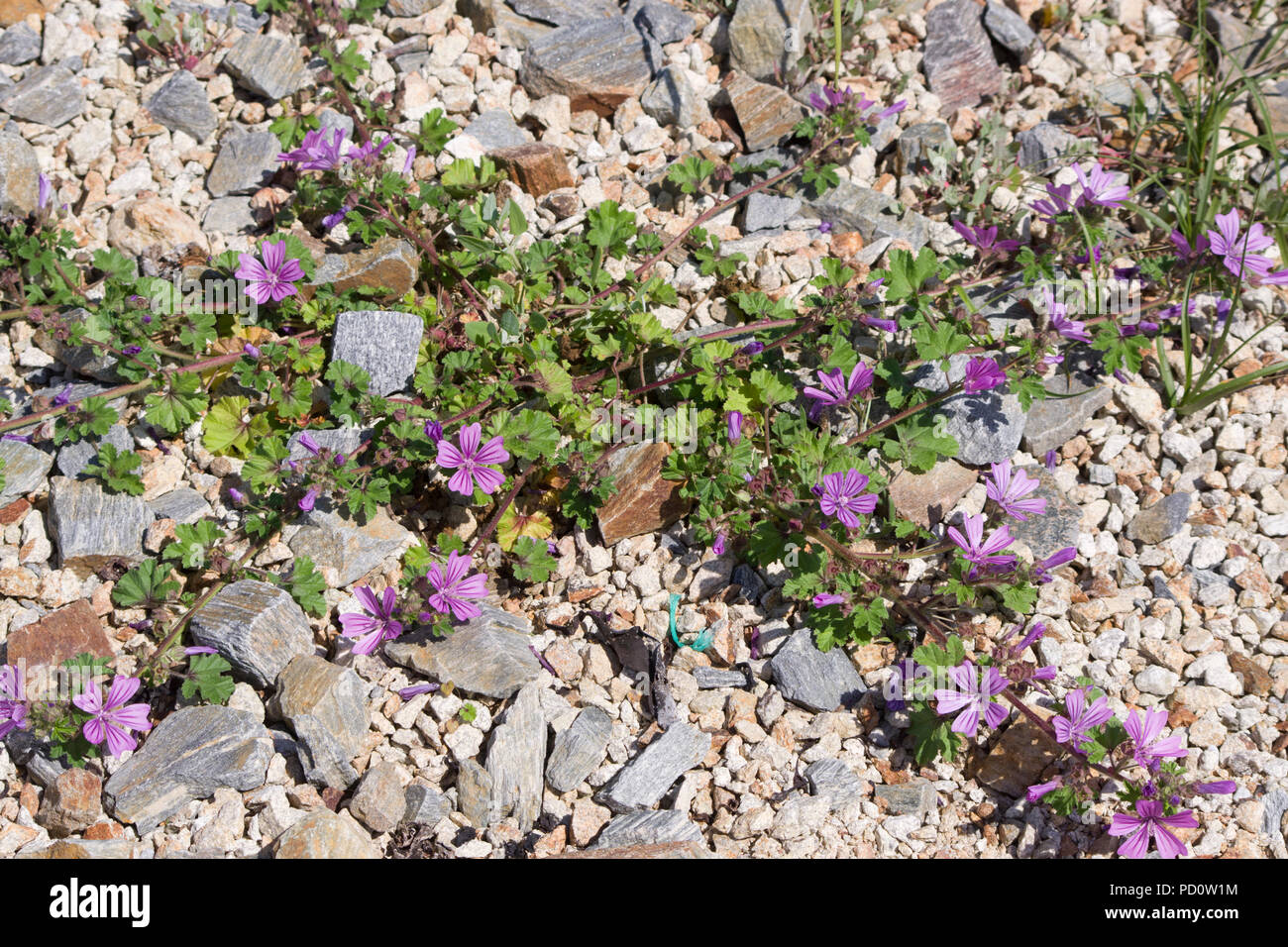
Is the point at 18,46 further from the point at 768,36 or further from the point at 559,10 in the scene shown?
the point at 768,36

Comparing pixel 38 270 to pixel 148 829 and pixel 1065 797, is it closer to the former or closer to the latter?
pixel 148 829

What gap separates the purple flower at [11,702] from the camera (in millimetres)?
3389

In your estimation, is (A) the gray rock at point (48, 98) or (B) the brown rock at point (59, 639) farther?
(A) the gray rock at point (48, 98)

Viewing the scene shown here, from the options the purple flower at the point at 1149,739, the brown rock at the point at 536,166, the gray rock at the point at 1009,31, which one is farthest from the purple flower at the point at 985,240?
the purple flower at the point at 1149,739

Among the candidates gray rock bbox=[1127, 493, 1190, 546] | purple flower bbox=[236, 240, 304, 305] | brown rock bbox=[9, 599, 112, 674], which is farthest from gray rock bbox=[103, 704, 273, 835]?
gray rock bbox=[1127, 493, 1190, 546]

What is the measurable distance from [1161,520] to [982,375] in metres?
1.03

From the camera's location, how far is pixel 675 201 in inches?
206

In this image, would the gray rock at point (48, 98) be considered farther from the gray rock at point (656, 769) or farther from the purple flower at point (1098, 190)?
the purple flower at point (1098, 190)

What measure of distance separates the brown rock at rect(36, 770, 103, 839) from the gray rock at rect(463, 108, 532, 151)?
352cm

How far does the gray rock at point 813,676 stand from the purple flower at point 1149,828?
992 millimetres

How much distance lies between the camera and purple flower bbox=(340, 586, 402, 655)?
12.3 ft

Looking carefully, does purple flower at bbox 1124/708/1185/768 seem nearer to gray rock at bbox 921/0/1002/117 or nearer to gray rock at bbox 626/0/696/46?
gray rock at bbox 921/0/1002/117

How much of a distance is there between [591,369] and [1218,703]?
290cm

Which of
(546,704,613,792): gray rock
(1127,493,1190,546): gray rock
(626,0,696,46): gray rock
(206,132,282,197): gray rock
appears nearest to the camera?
(546,704,613,792): gray rock
